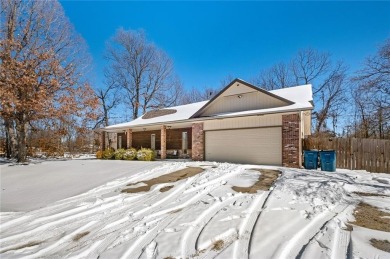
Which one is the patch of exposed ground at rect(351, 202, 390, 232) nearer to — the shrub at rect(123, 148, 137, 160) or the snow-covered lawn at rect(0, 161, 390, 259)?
the snow-covered lawn at rect(0, 161, 390, 259)

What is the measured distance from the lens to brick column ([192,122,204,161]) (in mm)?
14250

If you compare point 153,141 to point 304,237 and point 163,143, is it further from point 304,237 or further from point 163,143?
point 304,237

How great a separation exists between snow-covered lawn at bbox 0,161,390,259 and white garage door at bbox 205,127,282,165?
4832 mm

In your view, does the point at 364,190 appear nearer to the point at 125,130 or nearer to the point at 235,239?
the point at 235,239

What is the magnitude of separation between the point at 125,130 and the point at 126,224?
1683cm

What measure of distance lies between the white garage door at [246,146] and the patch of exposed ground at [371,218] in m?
6.68

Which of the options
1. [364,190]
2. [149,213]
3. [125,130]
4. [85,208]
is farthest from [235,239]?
[125,130]

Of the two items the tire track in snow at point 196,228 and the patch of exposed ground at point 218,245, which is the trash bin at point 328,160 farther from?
the patch of exposed ground at point 218,245

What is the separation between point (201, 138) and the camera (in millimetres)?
14320

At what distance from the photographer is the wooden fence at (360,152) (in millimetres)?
9625

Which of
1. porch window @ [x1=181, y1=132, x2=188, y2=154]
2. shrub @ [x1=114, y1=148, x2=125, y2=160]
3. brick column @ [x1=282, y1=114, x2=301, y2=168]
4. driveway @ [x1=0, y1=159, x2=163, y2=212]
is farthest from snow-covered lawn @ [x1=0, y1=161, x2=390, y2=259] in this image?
shrub @ [x1=114, y1=148, x2=125, y2=160]

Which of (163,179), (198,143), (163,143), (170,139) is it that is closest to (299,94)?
(198,143)

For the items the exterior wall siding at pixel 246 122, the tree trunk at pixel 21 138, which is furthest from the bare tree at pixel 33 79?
the exterior wall siding at pixel 246 122

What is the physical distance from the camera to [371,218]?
400 centimetres
